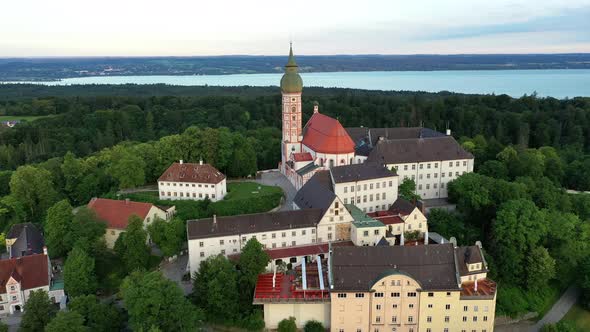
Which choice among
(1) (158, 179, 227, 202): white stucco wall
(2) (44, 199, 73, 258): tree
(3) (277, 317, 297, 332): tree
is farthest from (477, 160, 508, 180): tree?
(2) (44, 199, 73, 258): tree

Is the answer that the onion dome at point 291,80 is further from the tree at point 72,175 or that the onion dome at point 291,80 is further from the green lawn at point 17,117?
the green lawn at point 17,117

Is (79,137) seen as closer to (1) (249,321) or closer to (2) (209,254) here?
(2) (209,254)

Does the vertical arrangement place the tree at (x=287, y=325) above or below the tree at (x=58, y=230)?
below

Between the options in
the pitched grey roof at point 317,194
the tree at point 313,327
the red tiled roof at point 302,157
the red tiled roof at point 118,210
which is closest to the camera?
the tree at point 313,327

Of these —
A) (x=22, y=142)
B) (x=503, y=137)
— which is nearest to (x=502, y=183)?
(x=503, y=137)

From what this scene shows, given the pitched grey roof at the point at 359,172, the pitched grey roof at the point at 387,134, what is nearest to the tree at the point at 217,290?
the pitched grey roof at the point at 359,172

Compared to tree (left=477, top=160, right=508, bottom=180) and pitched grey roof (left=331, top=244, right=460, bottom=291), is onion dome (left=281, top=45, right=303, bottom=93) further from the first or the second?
pitched grey roof (left=331, top=244, right=460, bottom=291)

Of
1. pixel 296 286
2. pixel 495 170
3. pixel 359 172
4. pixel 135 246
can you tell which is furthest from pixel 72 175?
pixel 495 170

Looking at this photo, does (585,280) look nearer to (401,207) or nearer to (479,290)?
(479,290)
